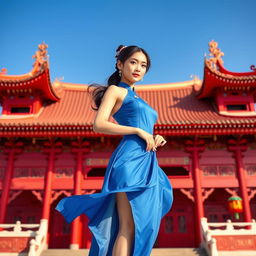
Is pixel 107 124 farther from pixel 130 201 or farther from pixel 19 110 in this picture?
pixel 19 110

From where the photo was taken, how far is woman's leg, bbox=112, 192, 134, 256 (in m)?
1.44

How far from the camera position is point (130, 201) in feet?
4.84

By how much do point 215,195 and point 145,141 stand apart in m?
9.36

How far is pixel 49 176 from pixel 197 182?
4670mm

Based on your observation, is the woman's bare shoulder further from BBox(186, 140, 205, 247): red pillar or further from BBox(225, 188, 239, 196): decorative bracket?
BBox(225, 188, 239, 196): decorative bracket

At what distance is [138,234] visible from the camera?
1453 mm

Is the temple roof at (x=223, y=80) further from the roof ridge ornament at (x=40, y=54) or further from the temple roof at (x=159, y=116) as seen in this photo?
the roof ridge ornament at (x=40, y=54)

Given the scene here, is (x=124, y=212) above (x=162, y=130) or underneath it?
underneath

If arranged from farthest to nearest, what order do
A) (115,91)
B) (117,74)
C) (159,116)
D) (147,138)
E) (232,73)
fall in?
(232,73)
(159,116)
(117,74)
(115,91)
(147,138)

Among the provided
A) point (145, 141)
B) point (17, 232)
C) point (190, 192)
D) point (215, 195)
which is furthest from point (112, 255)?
point (215, 195)

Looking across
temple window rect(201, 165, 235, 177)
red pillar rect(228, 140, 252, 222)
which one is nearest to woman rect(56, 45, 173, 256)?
temple window rect(201, 165, 235, 177)

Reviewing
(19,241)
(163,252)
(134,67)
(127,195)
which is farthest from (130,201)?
(19,241)

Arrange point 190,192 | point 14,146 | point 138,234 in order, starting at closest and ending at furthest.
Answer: point 138,234 → point 190,192 → point 14,146

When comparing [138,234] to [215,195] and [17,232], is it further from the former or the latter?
[215,195]
